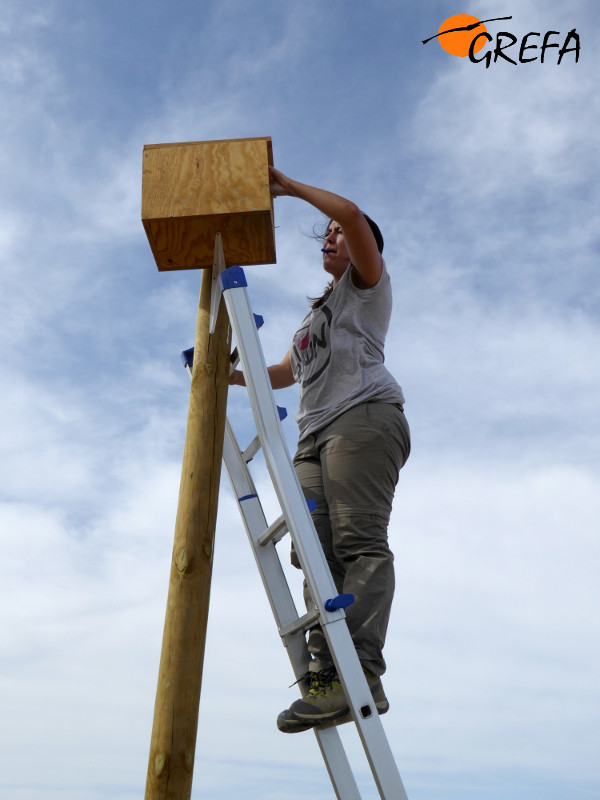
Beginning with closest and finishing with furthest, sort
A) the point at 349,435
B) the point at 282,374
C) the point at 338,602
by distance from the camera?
the point at 338,602 < the point at 349,435 < the point at 282,374

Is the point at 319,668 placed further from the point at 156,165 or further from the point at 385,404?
the point at 156,165

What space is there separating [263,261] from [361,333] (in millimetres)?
503

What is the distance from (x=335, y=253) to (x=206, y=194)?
813 millimetres

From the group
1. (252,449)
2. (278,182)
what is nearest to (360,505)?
(252,449)

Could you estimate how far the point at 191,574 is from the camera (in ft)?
8.45

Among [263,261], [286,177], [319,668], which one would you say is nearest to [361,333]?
[263,261]

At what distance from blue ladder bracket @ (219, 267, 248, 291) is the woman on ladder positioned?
0.31 meters

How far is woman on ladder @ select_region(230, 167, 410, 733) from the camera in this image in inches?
108

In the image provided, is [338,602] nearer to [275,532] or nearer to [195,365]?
[275,532]

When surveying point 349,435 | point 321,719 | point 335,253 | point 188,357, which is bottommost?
point 321,719

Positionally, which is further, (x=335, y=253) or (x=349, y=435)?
(x=335, y=253)

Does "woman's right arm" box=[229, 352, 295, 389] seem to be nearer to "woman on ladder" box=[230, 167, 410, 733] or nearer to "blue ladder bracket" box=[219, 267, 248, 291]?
"woman on ladder" box=[230, 167, 410, 733]

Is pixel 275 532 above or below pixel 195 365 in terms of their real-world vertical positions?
below

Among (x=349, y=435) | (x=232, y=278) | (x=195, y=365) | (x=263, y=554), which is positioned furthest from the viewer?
(x=263, y=554)
